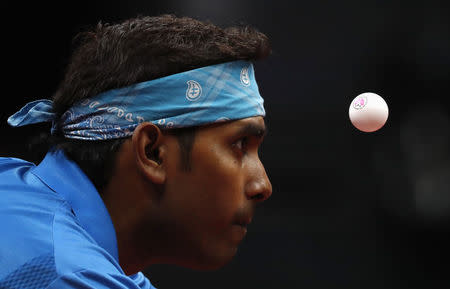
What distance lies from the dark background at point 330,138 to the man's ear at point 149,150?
1.70 meters

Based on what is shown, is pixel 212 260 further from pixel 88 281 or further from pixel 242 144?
pixel 88 281

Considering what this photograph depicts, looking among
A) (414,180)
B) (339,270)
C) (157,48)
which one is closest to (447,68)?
(414,180)

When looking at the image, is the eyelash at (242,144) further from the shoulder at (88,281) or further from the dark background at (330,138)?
the dark background at (330,138)

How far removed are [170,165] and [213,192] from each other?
104 millimetres

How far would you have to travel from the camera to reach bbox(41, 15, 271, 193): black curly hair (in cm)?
126

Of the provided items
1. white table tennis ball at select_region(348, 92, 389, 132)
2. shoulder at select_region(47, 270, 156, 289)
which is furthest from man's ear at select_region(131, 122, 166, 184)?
white table tennis ball at select_region(348, 92, 389, 132)

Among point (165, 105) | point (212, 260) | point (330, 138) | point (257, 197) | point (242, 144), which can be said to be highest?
point (165, 105)

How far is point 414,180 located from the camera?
10.0ft

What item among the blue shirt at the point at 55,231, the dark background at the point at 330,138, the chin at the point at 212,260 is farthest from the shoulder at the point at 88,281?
the dark background at the point at 330,138

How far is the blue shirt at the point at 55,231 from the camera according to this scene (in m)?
0.98

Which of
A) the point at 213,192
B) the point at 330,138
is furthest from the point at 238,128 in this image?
the point at 330,138

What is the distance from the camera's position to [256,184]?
1.28 meters

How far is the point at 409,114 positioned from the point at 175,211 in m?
2.09

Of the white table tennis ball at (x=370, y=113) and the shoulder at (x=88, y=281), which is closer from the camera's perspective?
the shoulder at (x=88, y=281)
